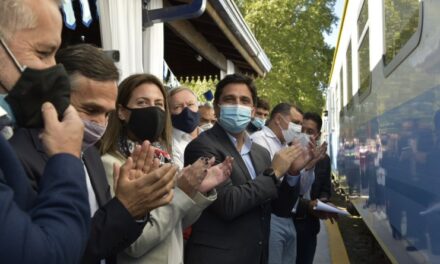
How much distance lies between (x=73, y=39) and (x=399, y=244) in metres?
4.85

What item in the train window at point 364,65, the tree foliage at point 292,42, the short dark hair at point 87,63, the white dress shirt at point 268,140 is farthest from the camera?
the tree foliage at point 292,42

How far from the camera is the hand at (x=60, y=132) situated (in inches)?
45.4

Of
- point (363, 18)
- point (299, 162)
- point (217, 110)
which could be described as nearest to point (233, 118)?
point (217, 110)

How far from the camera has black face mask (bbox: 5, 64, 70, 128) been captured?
111 cm

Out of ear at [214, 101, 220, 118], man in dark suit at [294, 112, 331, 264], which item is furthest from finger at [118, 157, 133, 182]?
man in dark suit at [294, 112, 331, 264]

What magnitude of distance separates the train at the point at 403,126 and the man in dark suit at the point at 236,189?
2.28 feet

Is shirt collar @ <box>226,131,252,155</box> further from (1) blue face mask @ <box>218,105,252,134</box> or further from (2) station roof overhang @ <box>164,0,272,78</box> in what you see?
(2) station roof overhang @ <box>164,0,272,78</box>

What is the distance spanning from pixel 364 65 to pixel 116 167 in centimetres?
404

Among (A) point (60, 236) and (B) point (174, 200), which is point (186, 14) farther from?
(A) point (60, 236)

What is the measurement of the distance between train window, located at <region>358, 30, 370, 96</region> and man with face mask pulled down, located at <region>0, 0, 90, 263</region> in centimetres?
406

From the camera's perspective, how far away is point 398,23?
327 cm

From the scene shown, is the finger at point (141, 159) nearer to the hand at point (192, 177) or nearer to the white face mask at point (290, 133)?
the hand at point (192, 177)

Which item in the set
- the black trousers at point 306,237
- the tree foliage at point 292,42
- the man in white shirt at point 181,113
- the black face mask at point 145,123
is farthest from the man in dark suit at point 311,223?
the tree foliage at point 292,42

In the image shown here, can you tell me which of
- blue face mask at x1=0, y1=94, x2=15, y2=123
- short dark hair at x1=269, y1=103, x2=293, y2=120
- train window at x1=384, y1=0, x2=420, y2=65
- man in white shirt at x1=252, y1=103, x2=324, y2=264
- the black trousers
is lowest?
the black trousers
